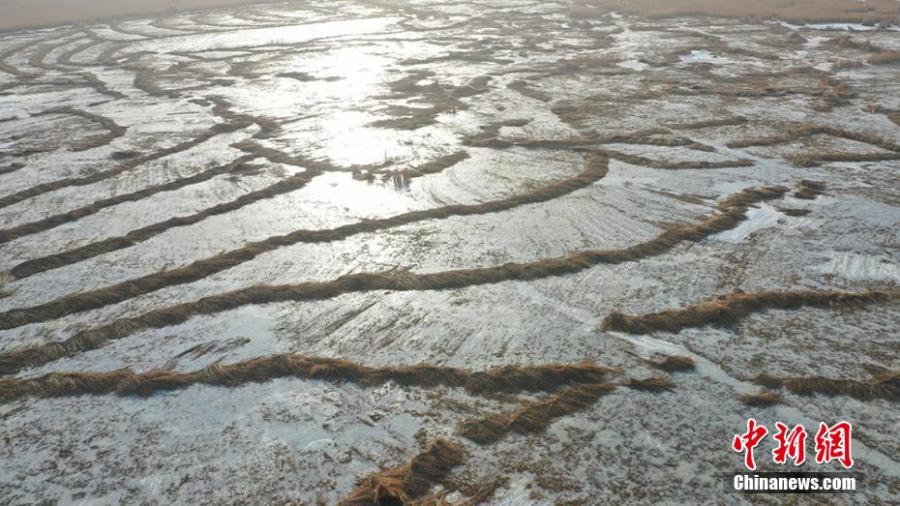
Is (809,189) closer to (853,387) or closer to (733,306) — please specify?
(733,306)

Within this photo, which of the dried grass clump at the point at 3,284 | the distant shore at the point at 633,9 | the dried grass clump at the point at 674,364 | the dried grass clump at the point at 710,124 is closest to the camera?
the dried grass clump at the point at 674,364

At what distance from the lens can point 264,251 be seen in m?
4.04

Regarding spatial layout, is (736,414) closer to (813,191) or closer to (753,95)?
(813,191)

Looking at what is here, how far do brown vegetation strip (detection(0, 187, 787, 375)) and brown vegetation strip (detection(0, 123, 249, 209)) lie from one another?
2171mm

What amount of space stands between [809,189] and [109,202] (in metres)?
5.65

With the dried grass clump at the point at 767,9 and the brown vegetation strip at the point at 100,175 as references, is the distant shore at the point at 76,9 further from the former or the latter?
the brown vegetation strip at the point at 100,175

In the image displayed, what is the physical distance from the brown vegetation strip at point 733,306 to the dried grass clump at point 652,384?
15.4 inches

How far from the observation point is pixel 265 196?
489 cm

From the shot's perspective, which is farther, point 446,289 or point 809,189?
point 809,189

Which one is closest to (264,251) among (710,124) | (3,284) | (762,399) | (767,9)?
(3,284)

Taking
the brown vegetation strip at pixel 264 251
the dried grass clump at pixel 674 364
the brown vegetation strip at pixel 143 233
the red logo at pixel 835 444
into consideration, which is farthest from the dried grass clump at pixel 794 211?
the brown vegetation strip at pixel 143 233

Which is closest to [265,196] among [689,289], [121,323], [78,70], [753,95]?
[121,323]

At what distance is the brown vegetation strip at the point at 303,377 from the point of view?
2727 mm

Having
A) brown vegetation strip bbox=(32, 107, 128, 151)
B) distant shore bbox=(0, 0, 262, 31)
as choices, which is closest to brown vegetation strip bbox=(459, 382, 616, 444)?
brown vegetation strip bbox=(32, 107, 128, 151)
